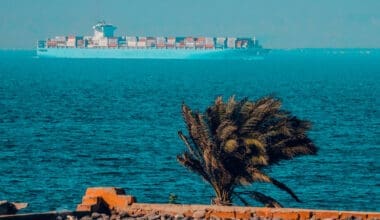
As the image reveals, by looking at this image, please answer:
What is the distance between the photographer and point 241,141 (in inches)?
756

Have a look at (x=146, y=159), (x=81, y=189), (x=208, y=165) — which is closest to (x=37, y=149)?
(x=146, y=159)

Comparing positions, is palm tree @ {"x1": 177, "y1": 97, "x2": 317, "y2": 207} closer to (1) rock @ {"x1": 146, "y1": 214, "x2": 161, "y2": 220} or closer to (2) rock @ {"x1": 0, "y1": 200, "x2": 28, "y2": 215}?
(1) rock @ {"x1": 146, "y1": 214, "x2": 161, "y2": 220}

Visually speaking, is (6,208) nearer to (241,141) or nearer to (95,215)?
(95,215)

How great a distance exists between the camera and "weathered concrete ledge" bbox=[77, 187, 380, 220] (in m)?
12.5

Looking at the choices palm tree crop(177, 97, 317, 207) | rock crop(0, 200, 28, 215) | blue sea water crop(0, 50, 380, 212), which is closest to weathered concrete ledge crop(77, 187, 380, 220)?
rock crop(0, 200, 28, 215)

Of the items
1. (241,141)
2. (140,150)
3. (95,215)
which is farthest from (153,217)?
(140,150)

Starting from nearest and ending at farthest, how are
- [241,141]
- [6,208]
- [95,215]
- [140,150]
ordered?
[95,215] < [6,208] < [241,141] < [140,150]

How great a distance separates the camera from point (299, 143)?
65.2 ft

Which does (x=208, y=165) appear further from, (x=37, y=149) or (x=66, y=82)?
(x=66, y=82)

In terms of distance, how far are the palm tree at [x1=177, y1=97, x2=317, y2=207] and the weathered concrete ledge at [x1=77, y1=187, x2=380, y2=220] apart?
572 centimetres

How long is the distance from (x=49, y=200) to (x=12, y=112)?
133ft

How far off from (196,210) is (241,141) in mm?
6324

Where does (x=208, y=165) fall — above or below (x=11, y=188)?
above

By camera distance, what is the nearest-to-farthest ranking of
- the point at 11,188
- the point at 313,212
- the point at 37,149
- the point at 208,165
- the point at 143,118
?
the point at 313,212, the point at 208,165, the point at 11,188, the point at 37,149, the point at 143,118
